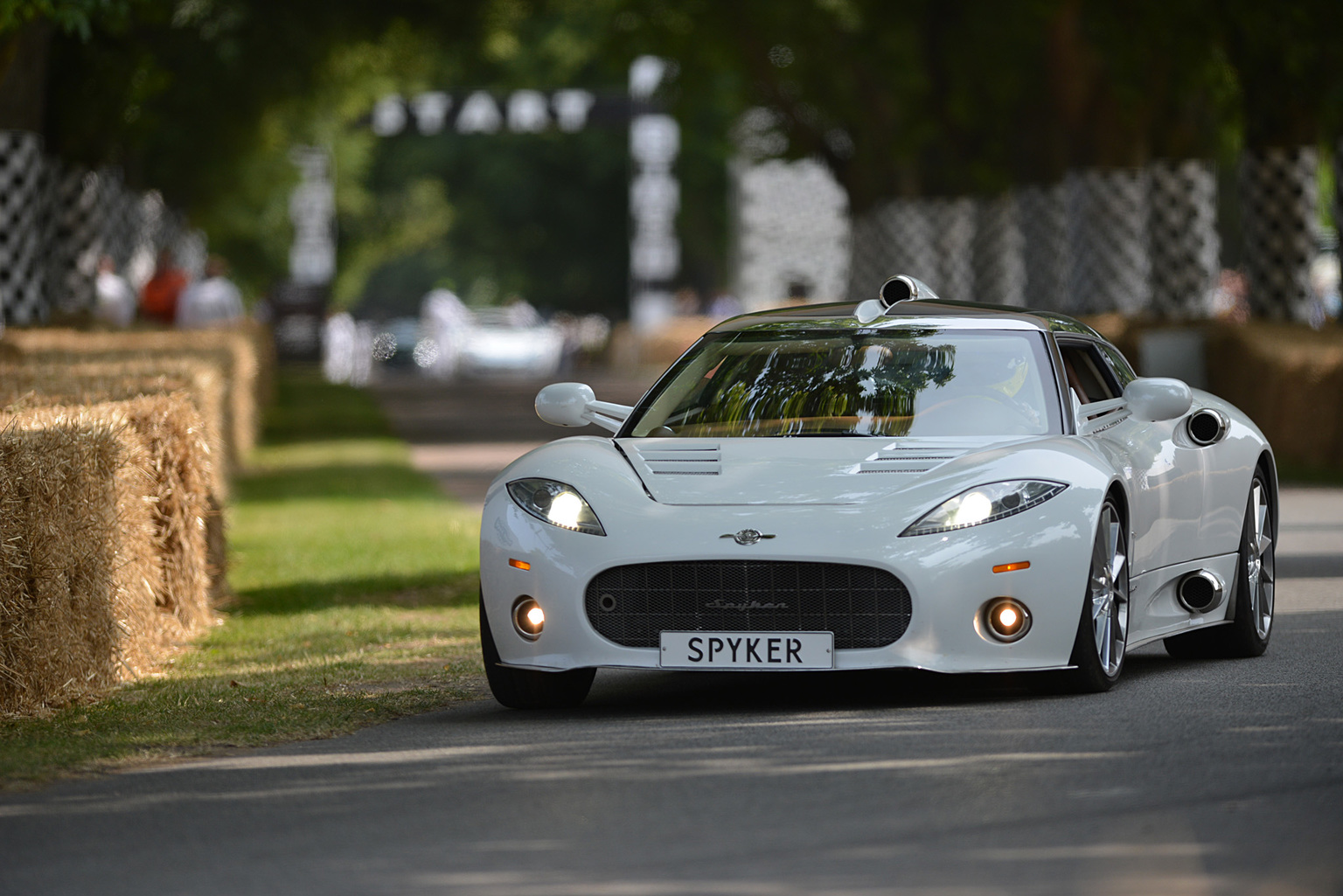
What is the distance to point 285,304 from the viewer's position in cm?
6756

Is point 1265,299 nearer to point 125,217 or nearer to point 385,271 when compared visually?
point 125,217

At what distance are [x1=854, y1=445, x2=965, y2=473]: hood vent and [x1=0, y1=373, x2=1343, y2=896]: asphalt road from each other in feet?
2.73

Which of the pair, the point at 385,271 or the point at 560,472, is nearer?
the point at 560,472

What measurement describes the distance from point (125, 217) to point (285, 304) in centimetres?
2959

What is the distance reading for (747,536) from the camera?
7.74 metres

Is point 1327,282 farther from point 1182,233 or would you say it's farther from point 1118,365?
point 1118,365

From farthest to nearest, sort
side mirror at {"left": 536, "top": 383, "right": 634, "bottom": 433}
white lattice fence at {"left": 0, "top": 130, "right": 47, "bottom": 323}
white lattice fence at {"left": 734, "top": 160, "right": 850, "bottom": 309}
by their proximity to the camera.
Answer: white lattice fence at {"left": 734, "top": 160, "right": 850, "bottom": 309}
white lattice fence at {"left": 0, "top": 130, "right": 47, "bottom": 323}
side mirror at {"left": 536, "top": 383, "right": 634, "bottom": 433}

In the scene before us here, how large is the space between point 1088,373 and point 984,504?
6.54 feet

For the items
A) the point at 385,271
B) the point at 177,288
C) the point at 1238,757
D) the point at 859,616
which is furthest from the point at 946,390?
the point at 385,271

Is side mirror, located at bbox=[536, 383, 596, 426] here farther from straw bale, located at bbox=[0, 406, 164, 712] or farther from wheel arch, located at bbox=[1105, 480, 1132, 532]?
wheel arch, located at bbox=[1105, 480, 1132, 532]

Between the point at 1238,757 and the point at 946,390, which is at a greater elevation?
the point at 946,390

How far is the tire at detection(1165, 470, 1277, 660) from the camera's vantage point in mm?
9367

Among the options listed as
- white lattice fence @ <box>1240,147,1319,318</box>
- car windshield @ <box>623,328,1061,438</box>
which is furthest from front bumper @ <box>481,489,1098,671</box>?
white lattice fence @ <box>1240,147,1319,318</box>

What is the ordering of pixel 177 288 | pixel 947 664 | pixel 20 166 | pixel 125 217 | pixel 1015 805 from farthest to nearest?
1. pixel 125 217
2. pixel 177 288
3. pixel 20 166
4. pixel 947 664
5. pixel 1015 805
